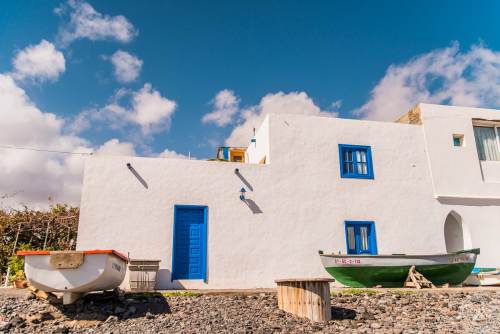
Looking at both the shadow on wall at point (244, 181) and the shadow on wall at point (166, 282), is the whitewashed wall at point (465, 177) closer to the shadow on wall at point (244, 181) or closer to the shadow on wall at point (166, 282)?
the shadow on wall at point (244, 181)

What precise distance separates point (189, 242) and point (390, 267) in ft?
20.0

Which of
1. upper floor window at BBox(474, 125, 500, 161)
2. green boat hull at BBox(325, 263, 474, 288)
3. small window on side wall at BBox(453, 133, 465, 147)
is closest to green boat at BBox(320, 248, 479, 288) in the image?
green boat hull at BBox(325, 263, 474, 288)

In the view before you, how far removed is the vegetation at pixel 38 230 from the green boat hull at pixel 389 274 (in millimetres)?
8584

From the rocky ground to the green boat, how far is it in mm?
1375

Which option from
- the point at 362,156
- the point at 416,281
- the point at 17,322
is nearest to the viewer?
the point at 17,322

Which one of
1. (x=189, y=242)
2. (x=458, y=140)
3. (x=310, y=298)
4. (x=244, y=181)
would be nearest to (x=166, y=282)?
(x=189, y=242)

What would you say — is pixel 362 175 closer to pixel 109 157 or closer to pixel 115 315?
pixel 109 157

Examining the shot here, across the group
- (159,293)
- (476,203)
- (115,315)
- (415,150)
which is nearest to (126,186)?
(159,293)

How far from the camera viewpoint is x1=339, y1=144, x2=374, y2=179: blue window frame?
14445mm

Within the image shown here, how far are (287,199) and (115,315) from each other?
266 inches

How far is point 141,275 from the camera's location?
10867 millimetres

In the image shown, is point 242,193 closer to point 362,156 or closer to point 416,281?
point 362,156

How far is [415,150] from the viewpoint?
15.3 m

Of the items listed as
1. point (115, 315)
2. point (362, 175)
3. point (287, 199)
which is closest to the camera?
point (115, 315)
